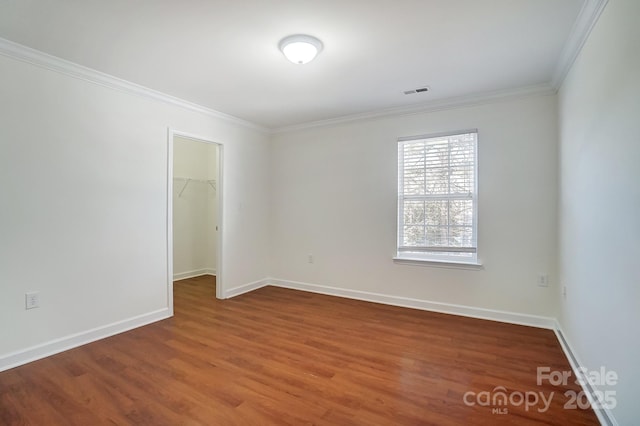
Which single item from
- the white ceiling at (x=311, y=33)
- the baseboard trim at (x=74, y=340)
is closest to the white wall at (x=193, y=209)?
the baseboard trim at (x=74, y=340)

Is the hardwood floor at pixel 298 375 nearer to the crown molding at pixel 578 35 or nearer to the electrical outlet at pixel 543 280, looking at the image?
the electrical outlet at pixel 543 280

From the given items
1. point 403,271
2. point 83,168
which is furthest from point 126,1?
point 403,271

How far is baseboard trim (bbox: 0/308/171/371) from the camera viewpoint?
2461mm

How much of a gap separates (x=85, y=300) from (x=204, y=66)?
96.6 inches

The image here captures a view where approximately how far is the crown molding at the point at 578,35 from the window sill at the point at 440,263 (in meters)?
2.04

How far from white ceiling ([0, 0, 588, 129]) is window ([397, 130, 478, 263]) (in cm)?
61

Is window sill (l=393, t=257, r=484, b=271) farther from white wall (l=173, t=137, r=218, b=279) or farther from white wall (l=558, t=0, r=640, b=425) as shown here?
white wall (l=173, t=137, r=218, b=279)

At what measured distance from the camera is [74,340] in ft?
9.22

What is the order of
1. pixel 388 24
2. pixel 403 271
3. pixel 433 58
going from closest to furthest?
pixel 388 24 → pixel 433 58 → pixel 403 271

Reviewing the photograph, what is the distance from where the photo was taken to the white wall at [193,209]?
5590mm

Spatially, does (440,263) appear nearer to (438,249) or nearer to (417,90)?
(438,249)

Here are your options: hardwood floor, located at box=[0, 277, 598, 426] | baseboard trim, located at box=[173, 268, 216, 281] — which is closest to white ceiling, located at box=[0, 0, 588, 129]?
hardwood floor, located at box=[0, 277, 598, 426]

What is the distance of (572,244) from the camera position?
259 cm

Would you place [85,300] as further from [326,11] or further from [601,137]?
[601,137]
